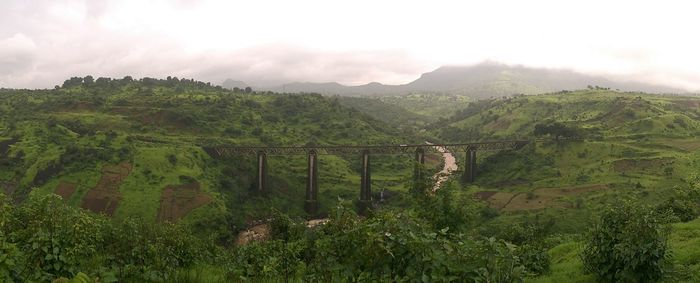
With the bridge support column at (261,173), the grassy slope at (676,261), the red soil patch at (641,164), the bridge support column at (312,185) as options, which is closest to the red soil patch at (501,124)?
the red soil patch at (641,164)

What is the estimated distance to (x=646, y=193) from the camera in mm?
75438

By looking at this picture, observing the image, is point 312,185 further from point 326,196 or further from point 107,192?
point 107,192

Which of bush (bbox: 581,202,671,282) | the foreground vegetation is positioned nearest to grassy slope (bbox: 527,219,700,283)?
the foreground vegetation

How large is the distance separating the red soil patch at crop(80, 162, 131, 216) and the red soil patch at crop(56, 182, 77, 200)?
2.95 meters

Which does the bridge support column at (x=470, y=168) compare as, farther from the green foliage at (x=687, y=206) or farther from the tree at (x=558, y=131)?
the green foliage at (x=687, y=206)

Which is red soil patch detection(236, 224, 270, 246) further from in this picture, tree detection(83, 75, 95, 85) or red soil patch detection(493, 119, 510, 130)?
tree detection(83, 75, 95, 85)

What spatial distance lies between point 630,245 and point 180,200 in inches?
2975

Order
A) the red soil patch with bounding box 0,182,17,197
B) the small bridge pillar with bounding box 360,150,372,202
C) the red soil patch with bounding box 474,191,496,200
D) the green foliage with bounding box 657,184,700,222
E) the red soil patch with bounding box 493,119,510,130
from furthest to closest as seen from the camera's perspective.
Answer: the red soil patch with bounding box 493,119,510,130
the red soil patch with bounding box 474,191,496,200
the small bridge pillar with bounding box 360,150,372,202
the red soil patch with bounding box 0,182,17,197
the green foliage with bounding box 657,184,700,222

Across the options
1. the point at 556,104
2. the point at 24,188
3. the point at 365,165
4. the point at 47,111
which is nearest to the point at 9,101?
the point at 47,111

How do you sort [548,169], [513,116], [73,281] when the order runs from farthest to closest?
[513,116]
[548,169]
[73,281]

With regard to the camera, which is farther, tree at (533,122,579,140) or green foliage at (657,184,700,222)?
tree at (533,122,579,140)

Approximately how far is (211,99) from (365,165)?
7705cm

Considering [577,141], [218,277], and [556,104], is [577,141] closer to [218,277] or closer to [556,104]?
[556,104]

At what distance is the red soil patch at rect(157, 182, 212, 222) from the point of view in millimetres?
73412
